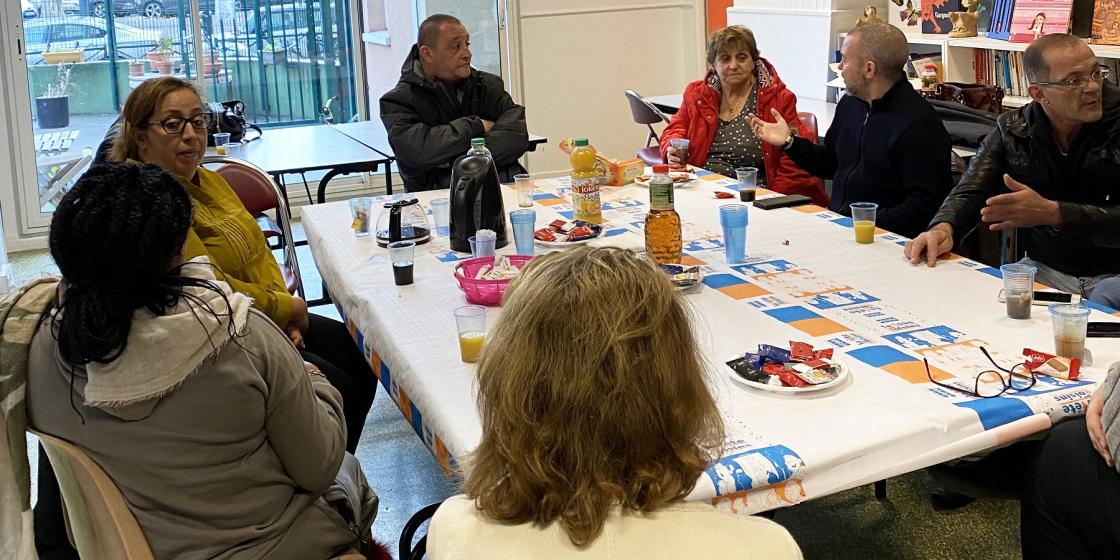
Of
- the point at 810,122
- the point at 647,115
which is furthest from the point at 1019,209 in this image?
the point at 647,115

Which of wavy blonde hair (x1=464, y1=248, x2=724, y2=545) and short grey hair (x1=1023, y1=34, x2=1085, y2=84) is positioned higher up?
short grey hair (x1=1023, y1=34, x2=1085, y2=84)

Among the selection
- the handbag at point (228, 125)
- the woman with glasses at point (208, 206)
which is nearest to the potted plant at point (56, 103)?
the handbag at point (228, 125)

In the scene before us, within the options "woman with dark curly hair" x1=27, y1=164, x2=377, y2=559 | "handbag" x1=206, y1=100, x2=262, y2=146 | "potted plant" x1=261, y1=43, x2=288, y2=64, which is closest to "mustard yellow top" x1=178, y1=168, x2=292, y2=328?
"woman with dark curly hair" x1=27, y1=164, x2=377, y2=559

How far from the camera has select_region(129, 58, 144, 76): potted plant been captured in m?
6.55

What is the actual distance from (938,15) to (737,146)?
1573 millimetres

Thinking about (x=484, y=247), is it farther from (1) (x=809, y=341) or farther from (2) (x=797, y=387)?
(2) (x=797, y=387)

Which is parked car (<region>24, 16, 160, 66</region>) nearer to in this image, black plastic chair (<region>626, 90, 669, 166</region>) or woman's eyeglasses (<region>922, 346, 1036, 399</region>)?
black plastic chair (<region>626, 90, 669, 166</region>)

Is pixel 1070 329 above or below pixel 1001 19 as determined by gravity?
below

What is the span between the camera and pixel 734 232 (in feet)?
9.00

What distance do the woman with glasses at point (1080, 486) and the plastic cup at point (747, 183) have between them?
1.62m

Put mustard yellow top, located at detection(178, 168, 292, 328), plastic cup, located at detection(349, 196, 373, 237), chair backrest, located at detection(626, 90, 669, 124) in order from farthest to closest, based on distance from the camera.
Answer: chair backrest, located at detection(626, 90, 669, 124) < plastic cup, located at detection(349, 196, 373, 237) < mustard yellow top, located at detection(178, 168, 292, 328)

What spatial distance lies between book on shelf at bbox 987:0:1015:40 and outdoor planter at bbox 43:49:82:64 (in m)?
4.87

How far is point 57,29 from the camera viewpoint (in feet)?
20.5

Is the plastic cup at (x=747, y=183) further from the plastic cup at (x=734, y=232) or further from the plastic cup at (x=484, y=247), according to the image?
the plastic cup at (x=484, y=247)
